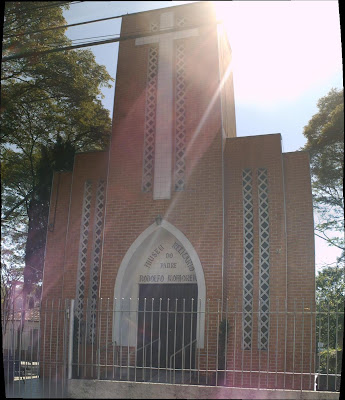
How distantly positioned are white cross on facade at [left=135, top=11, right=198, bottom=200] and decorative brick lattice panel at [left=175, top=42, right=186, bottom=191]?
0.05 metres

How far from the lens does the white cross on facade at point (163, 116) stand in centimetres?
514

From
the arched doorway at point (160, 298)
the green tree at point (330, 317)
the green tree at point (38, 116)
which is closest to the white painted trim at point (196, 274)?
the arched doorway at point (160, 298)

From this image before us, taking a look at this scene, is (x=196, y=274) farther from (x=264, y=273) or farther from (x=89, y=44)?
(x=89, y=44)

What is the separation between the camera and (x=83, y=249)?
5.22m

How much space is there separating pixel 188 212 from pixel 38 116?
1585 mm

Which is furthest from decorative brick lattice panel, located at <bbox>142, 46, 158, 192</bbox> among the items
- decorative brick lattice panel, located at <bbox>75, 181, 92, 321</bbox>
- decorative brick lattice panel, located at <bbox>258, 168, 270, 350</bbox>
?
decorative brick lattice panel, located at <bbox>258, 168, 270, 350</bbox>

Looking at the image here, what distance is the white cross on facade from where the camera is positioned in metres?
5.14

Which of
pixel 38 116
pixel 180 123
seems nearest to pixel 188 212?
pixel 180 123

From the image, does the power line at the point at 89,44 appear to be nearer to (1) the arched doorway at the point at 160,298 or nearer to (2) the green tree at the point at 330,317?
(1) the arched doorway at the point at 160,298

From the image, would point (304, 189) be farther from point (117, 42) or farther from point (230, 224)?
point (117, 42)

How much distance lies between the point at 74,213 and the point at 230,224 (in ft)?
4.24

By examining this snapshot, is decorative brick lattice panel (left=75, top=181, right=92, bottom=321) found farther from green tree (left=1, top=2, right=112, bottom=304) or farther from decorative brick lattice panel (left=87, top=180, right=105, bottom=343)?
green tree (left=1, top=2, right=112, bottom=304)

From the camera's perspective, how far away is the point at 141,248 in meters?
5.20

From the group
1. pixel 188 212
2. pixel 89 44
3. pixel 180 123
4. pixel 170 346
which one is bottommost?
pixel 170 346
